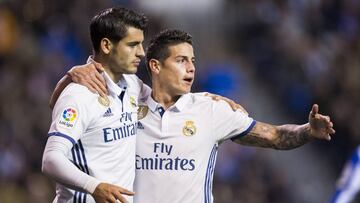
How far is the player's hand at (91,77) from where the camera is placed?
22.8 ft

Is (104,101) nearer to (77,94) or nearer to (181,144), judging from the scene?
(77,94)

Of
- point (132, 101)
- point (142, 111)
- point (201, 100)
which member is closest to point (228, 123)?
point (201, 100)

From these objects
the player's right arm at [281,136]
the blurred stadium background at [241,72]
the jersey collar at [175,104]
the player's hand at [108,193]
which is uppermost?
the blurred stadium background at [241,72]

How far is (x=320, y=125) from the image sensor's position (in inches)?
282

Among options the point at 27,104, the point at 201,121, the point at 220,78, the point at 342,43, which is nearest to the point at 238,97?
the point at 220,78

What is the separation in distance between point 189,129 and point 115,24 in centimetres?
97

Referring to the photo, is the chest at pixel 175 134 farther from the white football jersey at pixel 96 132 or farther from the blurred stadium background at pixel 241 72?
the blurred stadium background at pixel 241 72

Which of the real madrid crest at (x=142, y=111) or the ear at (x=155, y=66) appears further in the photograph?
the ear at (x=155, y=66)

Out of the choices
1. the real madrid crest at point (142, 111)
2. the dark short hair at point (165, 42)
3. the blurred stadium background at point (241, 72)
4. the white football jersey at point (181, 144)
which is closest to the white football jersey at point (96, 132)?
the white football jersey at point (181, 144)

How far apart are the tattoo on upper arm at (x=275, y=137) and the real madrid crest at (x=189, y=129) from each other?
1.21 ft

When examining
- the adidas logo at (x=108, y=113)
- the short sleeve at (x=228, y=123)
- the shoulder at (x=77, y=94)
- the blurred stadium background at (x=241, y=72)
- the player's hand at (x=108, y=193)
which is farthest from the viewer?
the blurred stadium background at (x=241, y=72)

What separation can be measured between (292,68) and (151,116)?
276 inches

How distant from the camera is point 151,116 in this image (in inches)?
295

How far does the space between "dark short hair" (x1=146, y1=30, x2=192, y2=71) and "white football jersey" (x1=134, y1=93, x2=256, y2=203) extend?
328 millimetres
